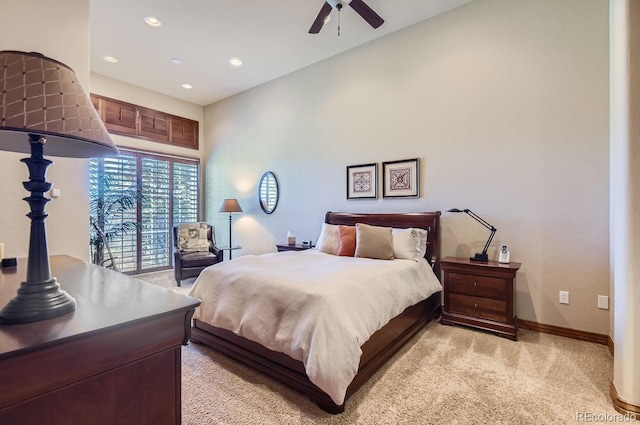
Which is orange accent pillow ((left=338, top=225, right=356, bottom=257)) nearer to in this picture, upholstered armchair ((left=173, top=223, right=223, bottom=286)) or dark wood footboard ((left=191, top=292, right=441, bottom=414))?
dark wood footboard ((left=191, top=292, right=441, bottom=414))

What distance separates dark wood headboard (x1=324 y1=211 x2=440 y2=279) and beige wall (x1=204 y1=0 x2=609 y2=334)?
0.49ft

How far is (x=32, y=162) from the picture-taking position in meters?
0.89

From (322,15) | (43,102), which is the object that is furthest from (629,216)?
(322,15)

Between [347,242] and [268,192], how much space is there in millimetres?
2311

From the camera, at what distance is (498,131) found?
124 inches

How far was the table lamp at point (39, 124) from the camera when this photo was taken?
2.47ft

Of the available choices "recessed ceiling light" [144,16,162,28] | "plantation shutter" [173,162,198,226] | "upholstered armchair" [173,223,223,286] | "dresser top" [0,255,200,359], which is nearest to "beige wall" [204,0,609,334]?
"upholstered armchair" [173,223,223,286]

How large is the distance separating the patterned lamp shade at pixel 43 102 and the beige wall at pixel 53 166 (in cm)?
194

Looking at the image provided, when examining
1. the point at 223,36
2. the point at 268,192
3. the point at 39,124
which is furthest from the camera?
the point at 268,192

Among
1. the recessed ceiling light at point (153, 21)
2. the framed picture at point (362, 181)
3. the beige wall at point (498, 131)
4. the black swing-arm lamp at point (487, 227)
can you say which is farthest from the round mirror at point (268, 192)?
the black swing-arm lamp at point (487, 227)

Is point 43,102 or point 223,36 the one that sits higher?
point 223,36

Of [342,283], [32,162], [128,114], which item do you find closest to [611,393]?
[342,283]

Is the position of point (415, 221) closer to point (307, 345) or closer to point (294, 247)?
point (294, 247)

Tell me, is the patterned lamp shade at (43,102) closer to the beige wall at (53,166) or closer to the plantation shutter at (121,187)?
the beige wall at (53,166)
